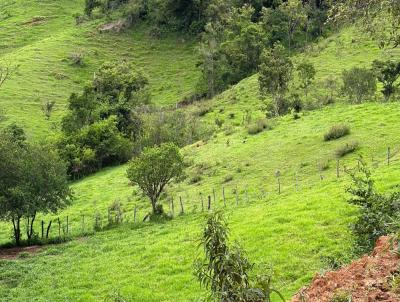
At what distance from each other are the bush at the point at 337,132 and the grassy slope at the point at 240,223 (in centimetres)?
71

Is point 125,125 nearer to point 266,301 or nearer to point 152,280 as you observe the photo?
point 152,280

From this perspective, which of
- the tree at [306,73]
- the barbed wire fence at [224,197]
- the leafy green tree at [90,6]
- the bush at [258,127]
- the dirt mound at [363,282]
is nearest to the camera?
the dirt mound at [363,282]

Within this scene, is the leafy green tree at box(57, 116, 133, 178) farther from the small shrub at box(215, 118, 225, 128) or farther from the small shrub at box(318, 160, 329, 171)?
the small shrub at box(318, 160, 329, 171)

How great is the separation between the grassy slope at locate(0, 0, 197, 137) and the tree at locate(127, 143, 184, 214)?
39.0m

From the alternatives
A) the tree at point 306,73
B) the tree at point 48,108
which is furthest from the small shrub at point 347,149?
the tree at point 48,108

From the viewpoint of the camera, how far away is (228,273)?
7711 millimetres

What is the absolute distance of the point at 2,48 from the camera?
104312mm

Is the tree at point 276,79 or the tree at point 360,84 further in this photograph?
the tree at point 276,79

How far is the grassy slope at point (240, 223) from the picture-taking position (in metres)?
19.0

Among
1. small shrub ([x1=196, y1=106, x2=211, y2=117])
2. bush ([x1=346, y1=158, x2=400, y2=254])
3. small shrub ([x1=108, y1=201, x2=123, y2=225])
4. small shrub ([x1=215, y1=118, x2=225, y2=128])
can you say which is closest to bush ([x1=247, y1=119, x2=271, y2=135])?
small shrub ([x1=215, y1=118, x2=225, y2=128])

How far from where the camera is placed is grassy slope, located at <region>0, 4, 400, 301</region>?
19000 mm

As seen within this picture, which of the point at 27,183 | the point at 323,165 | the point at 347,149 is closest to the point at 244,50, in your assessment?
the point at 347,149

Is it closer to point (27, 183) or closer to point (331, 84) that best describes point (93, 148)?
Answer: point (27, 183)

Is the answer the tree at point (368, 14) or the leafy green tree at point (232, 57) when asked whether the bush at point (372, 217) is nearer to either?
the tree at point (368, 14)
